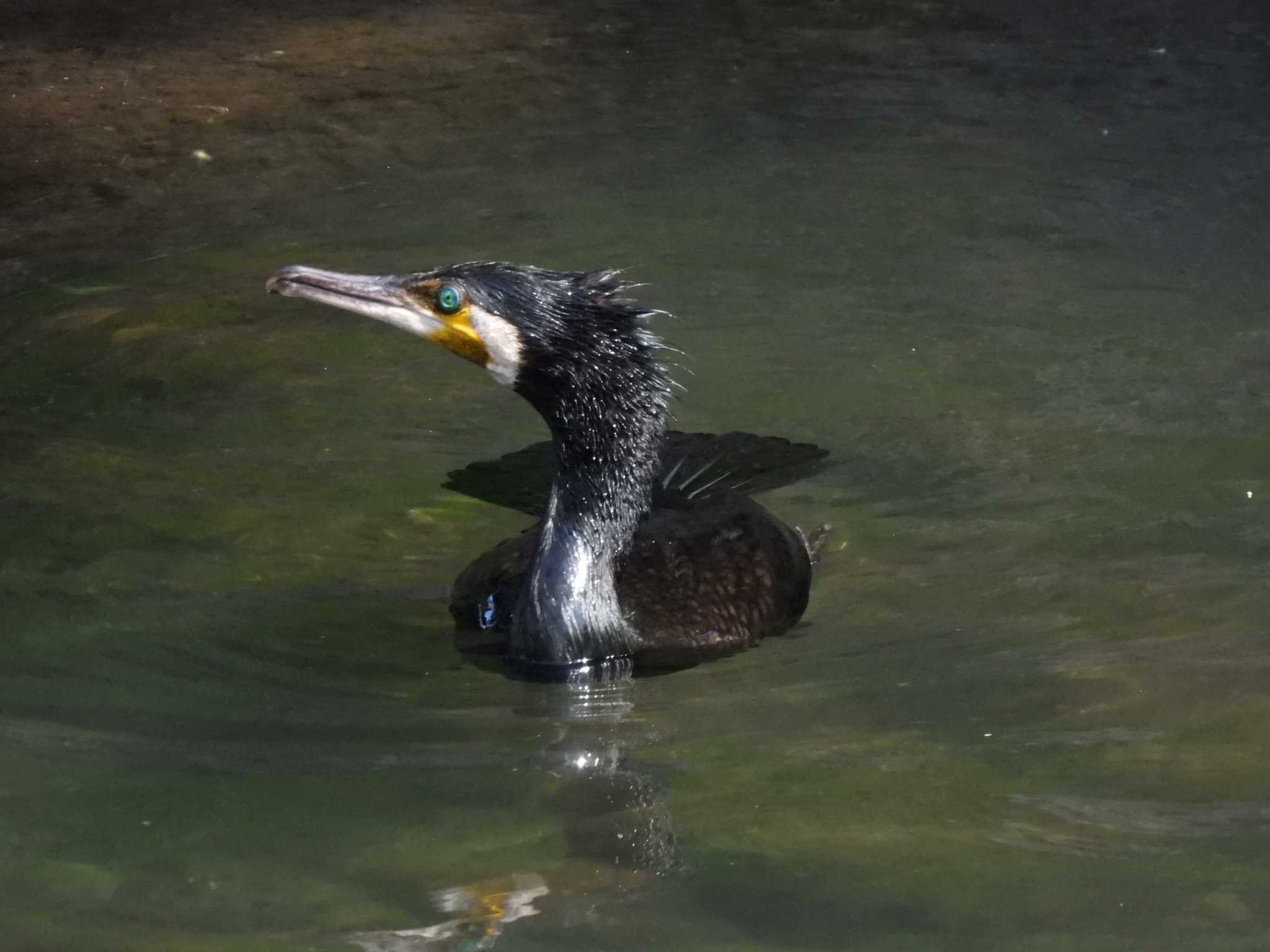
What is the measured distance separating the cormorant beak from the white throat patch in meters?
0.02

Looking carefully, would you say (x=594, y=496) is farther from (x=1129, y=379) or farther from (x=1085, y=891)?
(x=1129, y=379)

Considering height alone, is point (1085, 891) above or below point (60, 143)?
below

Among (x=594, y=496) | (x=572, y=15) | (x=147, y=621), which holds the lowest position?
(x=147, y=621)

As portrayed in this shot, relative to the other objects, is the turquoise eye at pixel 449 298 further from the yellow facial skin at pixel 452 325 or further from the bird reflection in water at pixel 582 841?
the bird reflection in water at pixel 582 841

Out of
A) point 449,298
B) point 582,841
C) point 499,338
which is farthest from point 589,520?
point 582,841

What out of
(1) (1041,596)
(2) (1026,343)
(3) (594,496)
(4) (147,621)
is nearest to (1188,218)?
(2) (1026,343)

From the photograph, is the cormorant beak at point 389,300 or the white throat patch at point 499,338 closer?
the cormorant beak at point 389,300

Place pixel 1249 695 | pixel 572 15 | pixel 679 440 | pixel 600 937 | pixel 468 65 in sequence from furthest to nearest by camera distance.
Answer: pixel 572 15
pixel 468 65
pixel 679 440
pixel 1249 695
pixel 600 937

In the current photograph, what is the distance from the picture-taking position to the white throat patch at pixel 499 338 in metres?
5.32

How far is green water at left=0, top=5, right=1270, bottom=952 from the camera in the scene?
3.89 meters

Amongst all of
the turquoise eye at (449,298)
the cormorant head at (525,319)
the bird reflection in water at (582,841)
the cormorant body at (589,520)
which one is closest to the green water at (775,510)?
the bird reflection in water at (582,841)

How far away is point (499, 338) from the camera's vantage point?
17.5ft

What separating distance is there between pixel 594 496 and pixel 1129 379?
2959 mm

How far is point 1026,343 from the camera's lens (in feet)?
26.2
